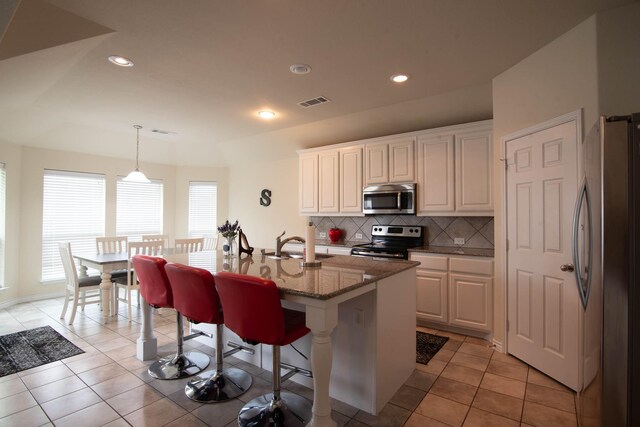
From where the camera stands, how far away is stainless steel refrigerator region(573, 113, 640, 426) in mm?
1262

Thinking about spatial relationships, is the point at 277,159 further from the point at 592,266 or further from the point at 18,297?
the point at 592,266

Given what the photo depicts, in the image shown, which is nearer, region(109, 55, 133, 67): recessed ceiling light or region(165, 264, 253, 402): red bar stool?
region(165, 264, 253, 402): red bar stool

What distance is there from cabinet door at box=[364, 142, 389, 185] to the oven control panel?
0.67 meters

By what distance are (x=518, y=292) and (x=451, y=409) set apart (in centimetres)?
129

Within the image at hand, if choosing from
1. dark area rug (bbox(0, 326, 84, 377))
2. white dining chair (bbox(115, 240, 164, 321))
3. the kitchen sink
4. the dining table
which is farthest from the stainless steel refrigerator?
the dining table

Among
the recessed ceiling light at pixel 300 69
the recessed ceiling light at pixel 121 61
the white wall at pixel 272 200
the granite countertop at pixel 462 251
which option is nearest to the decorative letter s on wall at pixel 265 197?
the white wall at pixel 272 200

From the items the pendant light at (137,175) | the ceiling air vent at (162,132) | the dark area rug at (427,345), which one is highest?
the ceiling air vent at (162,132)

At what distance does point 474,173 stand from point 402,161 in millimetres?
887

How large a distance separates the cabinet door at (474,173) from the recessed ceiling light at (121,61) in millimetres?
3422

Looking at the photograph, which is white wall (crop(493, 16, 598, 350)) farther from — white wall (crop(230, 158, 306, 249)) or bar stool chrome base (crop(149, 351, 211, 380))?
white wall (crop(230, 158, 306, 249))

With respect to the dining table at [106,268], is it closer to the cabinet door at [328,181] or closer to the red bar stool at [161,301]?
the red bar stool at [161,301]

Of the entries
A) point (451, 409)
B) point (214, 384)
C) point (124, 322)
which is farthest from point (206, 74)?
point (451, 409)

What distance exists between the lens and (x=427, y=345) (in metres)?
3.19

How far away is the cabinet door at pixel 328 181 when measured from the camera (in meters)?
4.73
